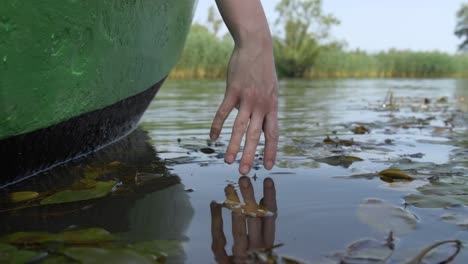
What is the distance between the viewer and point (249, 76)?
1187 mm

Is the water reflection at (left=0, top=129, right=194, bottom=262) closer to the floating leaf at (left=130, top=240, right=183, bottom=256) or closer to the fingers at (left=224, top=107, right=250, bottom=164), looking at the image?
the floating leaf at (left=130, top=240, right=183, bottom=256)

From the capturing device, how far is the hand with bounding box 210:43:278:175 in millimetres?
1189

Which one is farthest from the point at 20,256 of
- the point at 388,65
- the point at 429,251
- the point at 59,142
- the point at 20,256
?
the point at 388,65

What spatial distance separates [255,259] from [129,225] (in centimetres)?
33

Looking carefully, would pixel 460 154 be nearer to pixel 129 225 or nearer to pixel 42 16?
pixel 129 225

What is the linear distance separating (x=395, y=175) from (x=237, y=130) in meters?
0.54

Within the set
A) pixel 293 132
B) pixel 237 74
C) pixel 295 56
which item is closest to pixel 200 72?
pixel 295 56

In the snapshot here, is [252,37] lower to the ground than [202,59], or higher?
lower

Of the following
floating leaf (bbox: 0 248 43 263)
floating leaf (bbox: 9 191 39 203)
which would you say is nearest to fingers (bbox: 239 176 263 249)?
floating leaf (bbox: 0 248 43 263)

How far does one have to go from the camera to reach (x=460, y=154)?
1.86 m

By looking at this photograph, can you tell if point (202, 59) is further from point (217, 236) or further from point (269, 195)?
point (217, 236)

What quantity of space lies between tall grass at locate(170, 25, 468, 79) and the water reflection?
50.9 feet

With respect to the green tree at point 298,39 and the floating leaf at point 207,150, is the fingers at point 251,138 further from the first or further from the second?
the green tree at point 298,39

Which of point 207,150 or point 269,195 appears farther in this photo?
point 207,150
